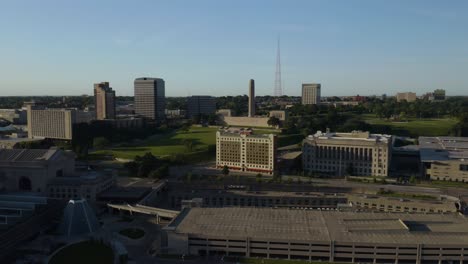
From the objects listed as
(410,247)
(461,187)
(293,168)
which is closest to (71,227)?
(410,247)

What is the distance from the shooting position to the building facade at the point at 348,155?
7925cm

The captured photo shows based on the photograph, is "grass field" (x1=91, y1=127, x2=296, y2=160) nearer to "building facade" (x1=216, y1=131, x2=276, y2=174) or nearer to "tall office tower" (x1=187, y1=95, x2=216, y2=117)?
"building facade" (x1=216, y1=131, x2=276, y2=174)

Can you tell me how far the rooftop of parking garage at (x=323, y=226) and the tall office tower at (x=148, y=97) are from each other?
416 ft

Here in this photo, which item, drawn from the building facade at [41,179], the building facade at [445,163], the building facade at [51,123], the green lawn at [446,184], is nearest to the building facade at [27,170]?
the building facade at [41,179]

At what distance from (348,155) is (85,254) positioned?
54.6m

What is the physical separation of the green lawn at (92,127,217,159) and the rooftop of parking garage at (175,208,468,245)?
1934 inches

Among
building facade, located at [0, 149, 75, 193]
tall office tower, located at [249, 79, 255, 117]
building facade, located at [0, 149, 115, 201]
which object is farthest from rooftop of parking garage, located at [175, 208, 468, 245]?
tall office tower, located at [249, 79, 255, 117]

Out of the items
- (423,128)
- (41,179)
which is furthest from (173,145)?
(423,128)

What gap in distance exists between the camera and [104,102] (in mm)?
161000

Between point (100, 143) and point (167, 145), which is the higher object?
point (100, 143)

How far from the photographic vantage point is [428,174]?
257 ft

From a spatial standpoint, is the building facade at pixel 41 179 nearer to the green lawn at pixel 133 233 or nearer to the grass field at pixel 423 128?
the green lawn at pixel 133 233

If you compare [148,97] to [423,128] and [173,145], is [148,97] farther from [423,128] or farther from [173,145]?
[423,128]

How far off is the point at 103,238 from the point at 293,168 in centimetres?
4671
